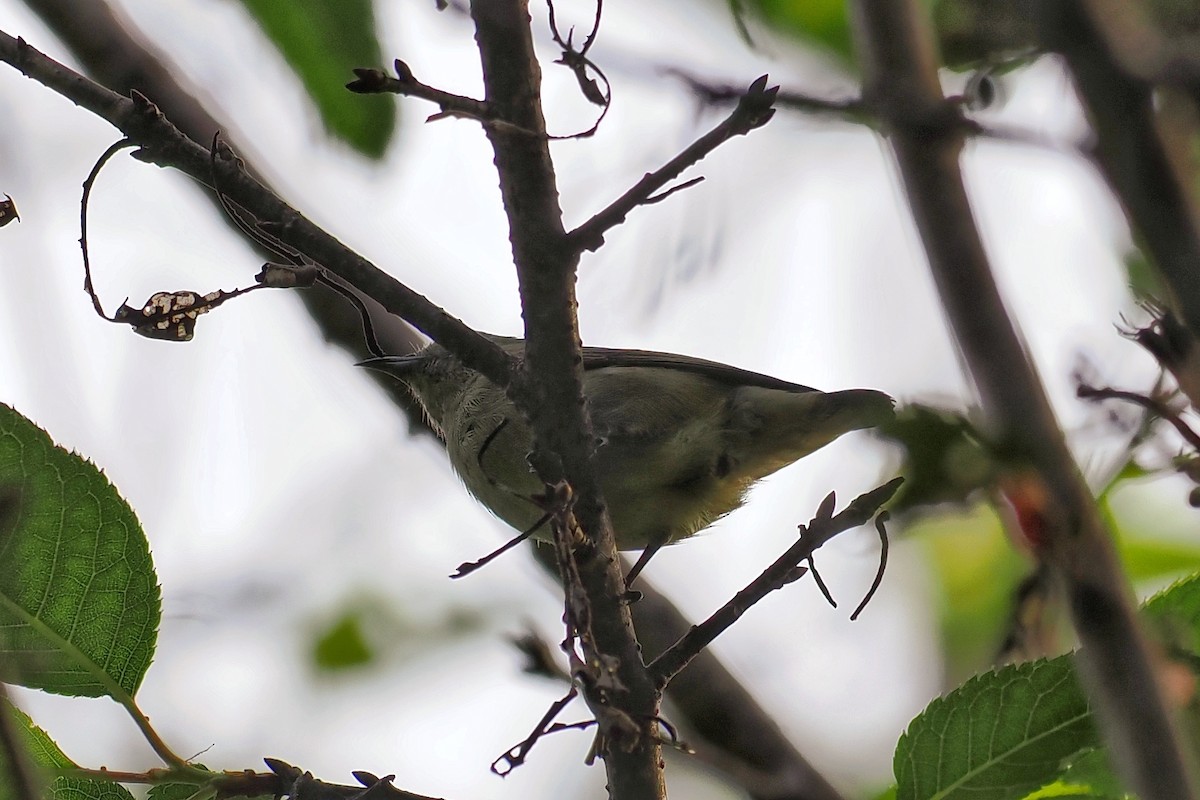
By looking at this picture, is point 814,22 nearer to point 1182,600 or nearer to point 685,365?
point 685,365

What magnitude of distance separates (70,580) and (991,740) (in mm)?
1789

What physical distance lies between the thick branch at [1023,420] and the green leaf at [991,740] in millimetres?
656

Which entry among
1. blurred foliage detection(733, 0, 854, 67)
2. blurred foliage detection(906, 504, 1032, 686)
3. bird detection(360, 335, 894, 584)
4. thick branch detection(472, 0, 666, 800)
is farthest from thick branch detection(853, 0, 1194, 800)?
blurred foliage detection(906, 504, 1032, 686)

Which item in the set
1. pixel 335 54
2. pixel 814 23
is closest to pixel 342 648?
pixel 335 54

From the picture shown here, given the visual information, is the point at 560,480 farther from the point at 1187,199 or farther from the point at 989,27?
the point at 989,27

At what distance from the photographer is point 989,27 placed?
2.43 m

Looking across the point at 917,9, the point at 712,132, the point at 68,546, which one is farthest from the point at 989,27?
the point at 68,546

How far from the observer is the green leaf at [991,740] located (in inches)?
89.2

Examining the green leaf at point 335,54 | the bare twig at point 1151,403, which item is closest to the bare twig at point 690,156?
the bare twig at point 1151,403

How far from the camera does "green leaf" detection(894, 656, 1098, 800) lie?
2.27 metres

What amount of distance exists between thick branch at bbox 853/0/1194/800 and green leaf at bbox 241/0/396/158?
1087 mm

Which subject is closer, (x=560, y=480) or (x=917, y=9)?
(x=560, y=480)

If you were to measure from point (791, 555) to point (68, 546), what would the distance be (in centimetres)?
139

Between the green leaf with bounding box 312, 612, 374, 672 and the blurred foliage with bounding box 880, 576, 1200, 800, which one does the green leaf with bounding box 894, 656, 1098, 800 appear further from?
the green leaf with bounding box 312, 612, 374, 672
